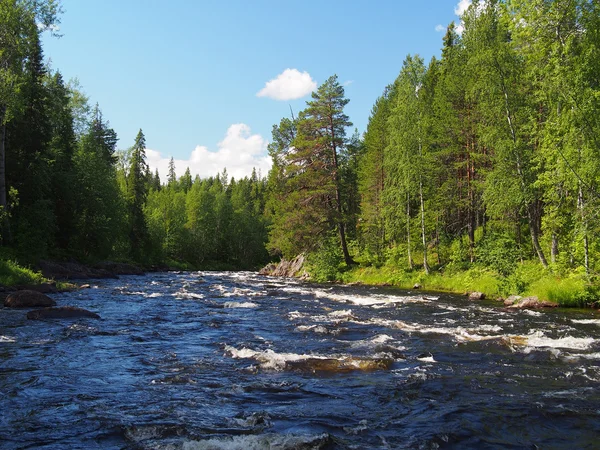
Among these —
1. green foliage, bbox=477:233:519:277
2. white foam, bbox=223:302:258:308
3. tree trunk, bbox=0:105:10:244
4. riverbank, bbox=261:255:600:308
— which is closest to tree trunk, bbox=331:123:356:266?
riverbank, bbox=261:255:600:308

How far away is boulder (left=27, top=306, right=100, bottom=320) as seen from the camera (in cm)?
1566

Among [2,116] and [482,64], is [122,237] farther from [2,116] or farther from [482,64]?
[482,64]

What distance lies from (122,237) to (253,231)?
33.9 metres

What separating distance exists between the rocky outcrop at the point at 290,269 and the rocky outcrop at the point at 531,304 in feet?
83.6

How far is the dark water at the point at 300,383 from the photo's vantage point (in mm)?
6477

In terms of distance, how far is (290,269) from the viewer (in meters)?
50.4

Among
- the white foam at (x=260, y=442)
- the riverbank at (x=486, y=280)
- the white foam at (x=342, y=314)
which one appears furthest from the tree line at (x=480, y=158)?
the white foam at (x=260, y=442)

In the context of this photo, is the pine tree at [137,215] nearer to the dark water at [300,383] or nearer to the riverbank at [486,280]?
the riverbank at [486,280]

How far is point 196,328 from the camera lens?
15742 millimetres

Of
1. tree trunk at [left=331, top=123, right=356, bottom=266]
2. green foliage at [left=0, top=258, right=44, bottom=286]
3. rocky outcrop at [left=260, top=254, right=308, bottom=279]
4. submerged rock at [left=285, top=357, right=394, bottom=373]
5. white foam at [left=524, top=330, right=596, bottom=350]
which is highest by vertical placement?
tree trunk at [left=331, top=123, right=356, bottom=266]

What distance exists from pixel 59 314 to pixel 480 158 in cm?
2861

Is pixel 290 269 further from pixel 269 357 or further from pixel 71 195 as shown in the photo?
pixel 269 357

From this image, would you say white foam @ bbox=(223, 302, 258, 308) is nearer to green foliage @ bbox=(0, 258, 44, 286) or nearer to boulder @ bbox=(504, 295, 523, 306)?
green foliage @ bbox=(0, 258, 44, 286)

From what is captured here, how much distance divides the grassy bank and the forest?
0.09 meters
